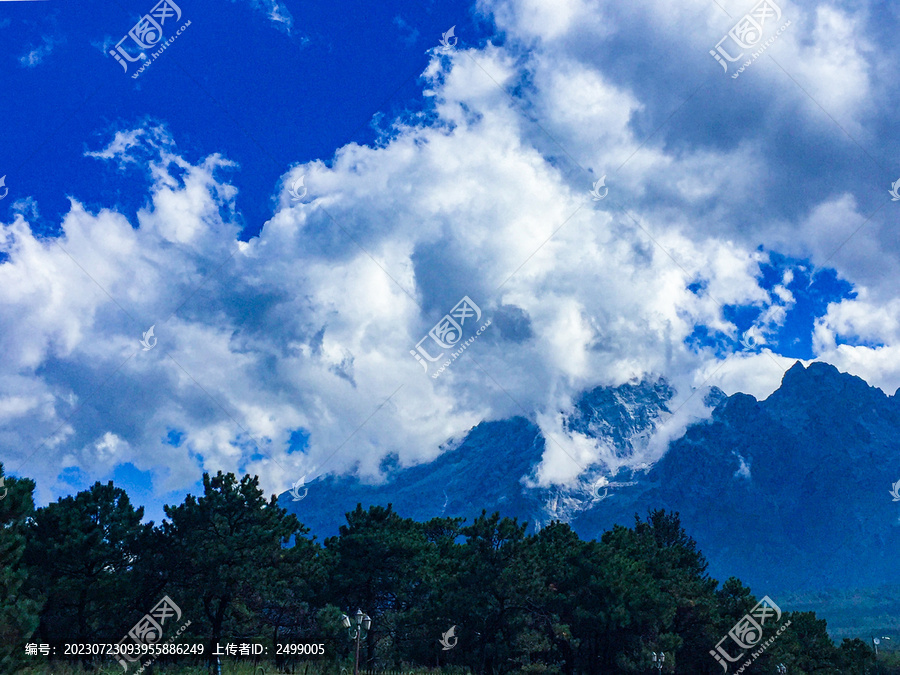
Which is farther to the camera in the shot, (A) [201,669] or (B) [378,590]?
(B) [378,590]

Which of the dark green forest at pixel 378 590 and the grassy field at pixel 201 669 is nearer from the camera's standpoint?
the grassy field at pixel 201 669

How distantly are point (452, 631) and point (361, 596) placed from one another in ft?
25.0

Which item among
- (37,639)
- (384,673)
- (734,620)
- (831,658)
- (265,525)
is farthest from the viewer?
(831,658)

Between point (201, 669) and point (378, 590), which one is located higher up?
point (378, 590)

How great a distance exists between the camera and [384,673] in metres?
37.1

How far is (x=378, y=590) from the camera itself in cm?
4575

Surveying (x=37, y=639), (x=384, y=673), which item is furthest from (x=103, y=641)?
(x=384, y=673)

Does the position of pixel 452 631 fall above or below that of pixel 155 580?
below

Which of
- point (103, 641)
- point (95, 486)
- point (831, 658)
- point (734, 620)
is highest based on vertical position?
point (95, 486)

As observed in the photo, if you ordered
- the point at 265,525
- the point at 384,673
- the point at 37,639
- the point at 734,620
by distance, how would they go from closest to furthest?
1. the point at 37,639
2. the point at 384,673
3. the point at 265,525
4. the point at 734,620

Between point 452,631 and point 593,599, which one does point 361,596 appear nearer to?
point 452,631

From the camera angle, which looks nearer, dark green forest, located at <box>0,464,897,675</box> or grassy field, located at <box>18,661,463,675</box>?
grassy field, located at <box>18,661,463,675</box>

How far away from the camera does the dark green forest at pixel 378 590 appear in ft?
117

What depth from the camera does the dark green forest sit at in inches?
1410
